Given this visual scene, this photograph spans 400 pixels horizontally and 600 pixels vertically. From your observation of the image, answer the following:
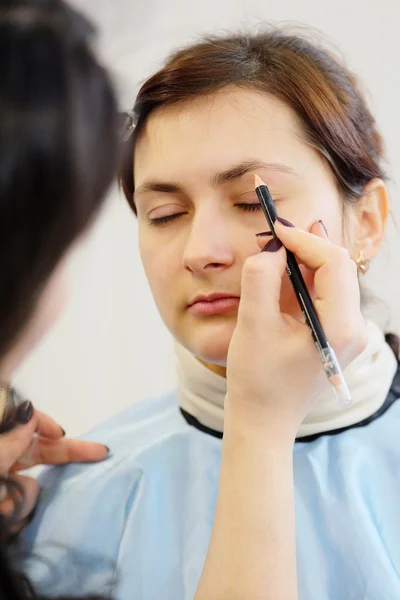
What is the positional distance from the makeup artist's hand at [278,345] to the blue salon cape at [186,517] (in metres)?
0.22

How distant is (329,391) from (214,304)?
20cm

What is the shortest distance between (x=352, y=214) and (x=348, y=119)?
0.13 m

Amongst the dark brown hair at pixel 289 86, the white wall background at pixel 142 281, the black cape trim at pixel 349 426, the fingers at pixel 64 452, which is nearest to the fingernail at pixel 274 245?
the dark brown hair at pixel 289 86

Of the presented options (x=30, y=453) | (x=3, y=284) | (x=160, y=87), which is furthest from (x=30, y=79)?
(x=30, y=453)

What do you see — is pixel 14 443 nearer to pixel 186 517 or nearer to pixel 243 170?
pixel 186 517

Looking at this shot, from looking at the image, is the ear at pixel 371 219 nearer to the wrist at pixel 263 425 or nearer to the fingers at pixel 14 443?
the wrist at pixel 263 425

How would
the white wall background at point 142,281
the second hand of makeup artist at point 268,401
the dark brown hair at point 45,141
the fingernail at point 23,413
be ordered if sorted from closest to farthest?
the dark brown hair at point 45,141
the second hand of makeup artist at point 268,401
the fingernail at point 23,413
the white wall background at point 142,281

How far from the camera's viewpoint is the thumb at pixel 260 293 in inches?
25.4

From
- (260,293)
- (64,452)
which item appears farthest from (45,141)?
(64,452)

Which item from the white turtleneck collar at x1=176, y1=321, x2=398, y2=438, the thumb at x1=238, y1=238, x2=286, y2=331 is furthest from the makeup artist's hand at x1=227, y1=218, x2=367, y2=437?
the white turtleneck collar at x1=176, y1=321, x2=398, y2=438

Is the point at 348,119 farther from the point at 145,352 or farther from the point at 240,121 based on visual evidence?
the point at 145,352

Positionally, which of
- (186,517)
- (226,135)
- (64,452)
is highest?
(226,135)

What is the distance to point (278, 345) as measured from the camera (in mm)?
647

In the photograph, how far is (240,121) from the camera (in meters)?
0.83
